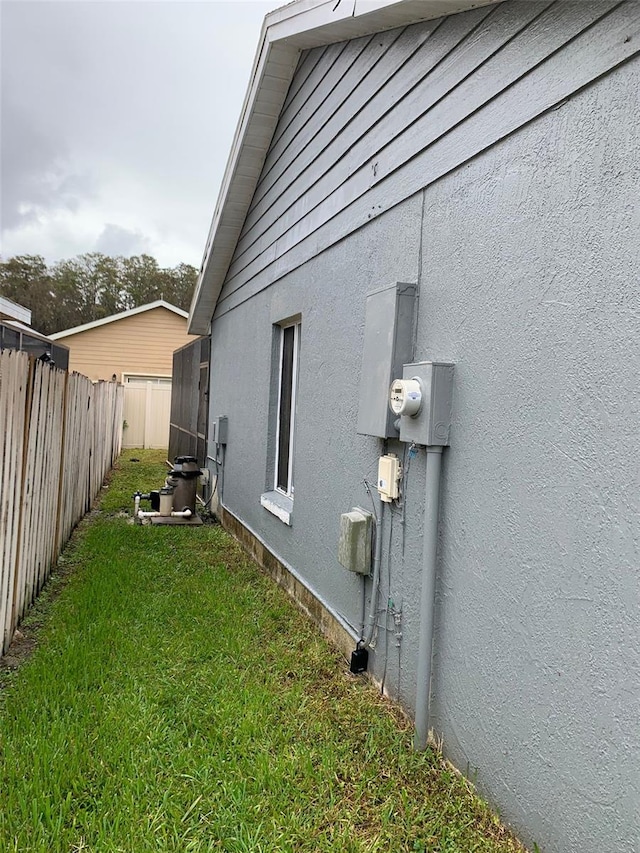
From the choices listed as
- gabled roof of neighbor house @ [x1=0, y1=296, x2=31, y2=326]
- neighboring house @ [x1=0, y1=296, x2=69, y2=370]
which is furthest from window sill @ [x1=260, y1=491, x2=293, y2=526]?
gabled roof of neighbor house @ [x1=0, y1=296, x2=31, y2=326]

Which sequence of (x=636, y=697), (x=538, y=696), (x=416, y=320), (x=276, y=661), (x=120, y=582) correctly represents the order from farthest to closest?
(x=120, y=582), (x=276, y=661), (x=416, y=320), (x=538, y=696), (x=636, y=697)

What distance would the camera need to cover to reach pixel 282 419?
6.00 metres

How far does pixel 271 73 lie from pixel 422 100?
2822mm

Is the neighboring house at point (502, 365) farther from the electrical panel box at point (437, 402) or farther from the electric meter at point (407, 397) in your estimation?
the electric meter at point (407, 397)

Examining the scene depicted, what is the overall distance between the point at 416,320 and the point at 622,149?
134 cm

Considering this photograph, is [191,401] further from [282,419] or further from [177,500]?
[282,419]

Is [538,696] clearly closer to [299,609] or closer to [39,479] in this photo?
[299,609]

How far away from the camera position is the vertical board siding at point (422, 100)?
2051 mm

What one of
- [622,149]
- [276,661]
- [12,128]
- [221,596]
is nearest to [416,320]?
[622,149]

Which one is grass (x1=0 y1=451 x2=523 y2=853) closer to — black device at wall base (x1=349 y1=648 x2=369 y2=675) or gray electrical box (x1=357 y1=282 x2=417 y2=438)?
black device at wall base (x1=349 y1=648 x2=369 y2=675)

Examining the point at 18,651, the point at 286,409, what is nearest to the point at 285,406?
the point at 286,409

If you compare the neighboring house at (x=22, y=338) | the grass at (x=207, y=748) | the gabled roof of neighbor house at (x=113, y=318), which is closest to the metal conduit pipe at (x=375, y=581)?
the grass at (x=207, y=748)

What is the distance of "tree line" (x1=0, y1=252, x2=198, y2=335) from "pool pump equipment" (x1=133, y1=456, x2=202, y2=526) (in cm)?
3498

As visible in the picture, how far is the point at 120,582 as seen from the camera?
5.14 metres
